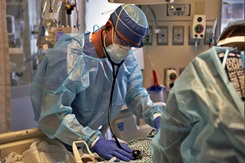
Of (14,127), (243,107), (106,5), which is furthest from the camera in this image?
(14,127)

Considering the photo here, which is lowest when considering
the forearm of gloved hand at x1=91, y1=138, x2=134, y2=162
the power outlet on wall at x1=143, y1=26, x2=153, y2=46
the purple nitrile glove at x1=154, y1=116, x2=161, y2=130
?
the forearm of gloved hand at x1=91, y1=138, x2=134, y2=162

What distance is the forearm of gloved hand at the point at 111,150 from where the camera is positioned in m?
1.30

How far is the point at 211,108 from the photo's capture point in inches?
27.9

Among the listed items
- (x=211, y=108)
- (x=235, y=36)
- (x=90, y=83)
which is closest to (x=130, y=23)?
(x=90, y=83)

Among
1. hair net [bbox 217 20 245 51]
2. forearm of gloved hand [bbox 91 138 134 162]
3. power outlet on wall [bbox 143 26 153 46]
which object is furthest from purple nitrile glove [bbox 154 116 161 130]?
power outlet on wall [bbox 143 26 153 46]

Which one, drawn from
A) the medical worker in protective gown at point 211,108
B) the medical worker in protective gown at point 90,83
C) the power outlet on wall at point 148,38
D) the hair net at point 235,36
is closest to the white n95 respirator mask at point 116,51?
the medical worker in protective gown at point 90,83

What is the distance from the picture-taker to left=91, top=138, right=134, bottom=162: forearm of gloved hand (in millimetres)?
1304

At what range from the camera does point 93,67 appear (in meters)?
1.58

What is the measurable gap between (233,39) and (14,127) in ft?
7.92

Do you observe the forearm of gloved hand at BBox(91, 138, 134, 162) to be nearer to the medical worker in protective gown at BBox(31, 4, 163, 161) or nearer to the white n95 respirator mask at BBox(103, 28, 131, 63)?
the medical worker in protective gown at BBox(31, 4, 163, 161)

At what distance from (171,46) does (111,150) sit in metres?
1.49

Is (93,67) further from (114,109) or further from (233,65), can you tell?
(233,65)

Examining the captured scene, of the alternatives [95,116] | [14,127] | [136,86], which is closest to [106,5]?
[136,86]

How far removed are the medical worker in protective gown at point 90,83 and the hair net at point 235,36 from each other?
602mm
